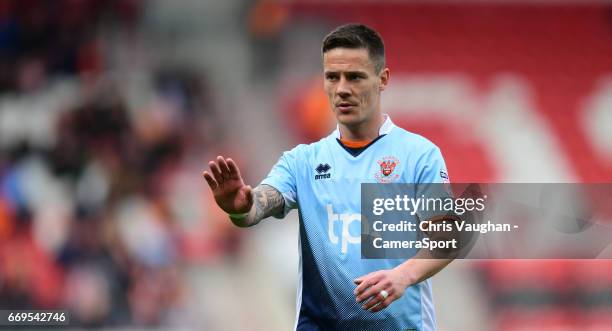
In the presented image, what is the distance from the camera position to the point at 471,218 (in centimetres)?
396

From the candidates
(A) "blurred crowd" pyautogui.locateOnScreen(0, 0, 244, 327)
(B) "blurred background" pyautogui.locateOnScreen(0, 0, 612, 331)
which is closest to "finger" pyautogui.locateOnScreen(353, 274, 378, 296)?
(B) "blurred background" pyautogui.locateOnScreen(0, 0, 612, 331)

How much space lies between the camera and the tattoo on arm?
12.8 ft

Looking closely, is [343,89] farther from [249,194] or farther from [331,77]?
[249,194]

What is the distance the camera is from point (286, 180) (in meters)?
4.12

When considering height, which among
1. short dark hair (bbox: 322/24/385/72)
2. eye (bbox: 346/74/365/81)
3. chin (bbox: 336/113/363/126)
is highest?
short dark hair (bbox: 322/24/385/72)

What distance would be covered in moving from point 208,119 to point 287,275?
1.94m

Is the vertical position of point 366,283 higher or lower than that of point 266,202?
lower

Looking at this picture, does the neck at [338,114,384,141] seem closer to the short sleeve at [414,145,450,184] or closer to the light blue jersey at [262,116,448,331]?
the light blue jersey at [262,116,448,331]

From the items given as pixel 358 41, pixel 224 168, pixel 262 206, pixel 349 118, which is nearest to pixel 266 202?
pixel 262 206

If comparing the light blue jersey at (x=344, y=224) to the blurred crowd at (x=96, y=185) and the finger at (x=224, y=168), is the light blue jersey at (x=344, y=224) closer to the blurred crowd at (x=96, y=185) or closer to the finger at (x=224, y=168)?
the finger at (x=224, y=168)

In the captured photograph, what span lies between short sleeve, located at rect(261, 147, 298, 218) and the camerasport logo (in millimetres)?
409

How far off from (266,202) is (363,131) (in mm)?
590

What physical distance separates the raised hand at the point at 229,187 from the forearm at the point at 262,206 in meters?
0.07

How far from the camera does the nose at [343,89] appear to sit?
4.01 m
